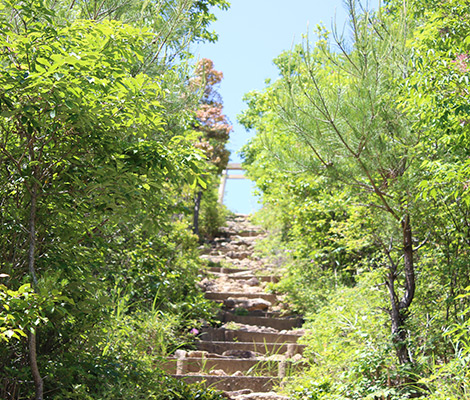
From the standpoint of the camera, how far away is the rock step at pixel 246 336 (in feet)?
23.2

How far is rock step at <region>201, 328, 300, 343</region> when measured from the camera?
7.07m

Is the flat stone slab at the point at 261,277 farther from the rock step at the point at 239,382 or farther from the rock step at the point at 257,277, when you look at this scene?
the rock step at the point at 239,382

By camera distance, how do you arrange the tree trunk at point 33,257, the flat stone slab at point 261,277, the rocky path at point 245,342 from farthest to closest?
the flat stone slab at point 261,277
the rocky path at point 245,342
the tree trunk at point 33,257

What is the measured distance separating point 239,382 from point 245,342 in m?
1.67

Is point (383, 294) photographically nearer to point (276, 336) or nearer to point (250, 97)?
point (276, 336)

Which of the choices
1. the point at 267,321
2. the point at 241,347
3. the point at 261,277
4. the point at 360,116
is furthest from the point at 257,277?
the point at 360,116

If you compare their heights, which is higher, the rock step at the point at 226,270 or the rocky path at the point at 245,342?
the rock step at the point at 226,270

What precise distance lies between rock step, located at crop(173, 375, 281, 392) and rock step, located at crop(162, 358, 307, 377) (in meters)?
0.18

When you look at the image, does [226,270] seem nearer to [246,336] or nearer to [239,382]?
[246,336]

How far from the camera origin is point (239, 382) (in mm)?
5449

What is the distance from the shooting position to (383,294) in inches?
208

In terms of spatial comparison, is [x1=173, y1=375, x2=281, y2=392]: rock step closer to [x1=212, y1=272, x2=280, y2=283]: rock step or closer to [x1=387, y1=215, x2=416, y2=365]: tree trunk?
[x1=387, y1=215, x2=416, y2=365]: tree trunk

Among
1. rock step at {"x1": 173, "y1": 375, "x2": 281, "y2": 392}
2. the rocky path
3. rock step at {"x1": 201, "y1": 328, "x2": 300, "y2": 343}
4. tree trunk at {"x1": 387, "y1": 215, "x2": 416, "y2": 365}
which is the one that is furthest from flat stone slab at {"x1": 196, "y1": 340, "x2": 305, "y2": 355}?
tree trunk at {"x1": 387, "y1": 215, "x2": 416, "y2": 365}

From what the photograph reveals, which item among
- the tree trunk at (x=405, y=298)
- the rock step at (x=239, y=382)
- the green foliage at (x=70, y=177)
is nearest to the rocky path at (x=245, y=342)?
the rock step at (x=239, y=382)
